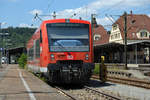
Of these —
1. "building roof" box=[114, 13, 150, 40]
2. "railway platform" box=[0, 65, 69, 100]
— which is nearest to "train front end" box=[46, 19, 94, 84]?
"railway platform" box=[0, 65, 69, 100]

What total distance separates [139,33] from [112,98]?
5230 cm

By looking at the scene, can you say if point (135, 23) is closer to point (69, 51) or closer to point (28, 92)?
point (69, 51)

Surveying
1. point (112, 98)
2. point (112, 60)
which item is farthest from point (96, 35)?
point (112, 98)

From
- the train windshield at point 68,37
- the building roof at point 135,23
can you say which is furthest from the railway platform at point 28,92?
the building roof at point 135,23

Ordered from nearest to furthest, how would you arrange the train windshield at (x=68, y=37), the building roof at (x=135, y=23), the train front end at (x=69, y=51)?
the train front end at (x=69, y=51) → the train windshield at (x=68, y=37) → the building roof at (x=135, y=23)

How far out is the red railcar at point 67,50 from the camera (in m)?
12.3

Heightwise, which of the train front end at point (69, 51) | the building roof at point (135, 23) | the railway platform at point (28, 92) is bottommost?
the railway platform at point (28, 92)

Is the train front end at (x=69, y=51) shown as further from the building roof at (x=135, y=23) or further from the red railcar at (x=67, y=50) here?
the building roof at (x=135, y=23)

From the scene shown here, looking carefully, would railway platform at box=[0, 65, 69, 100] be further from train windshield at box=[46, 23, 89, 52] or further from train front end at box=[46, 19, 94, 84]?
train windshield at box=[46, 23, 89, 52]

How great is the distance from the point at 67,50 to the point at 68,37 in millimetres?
663

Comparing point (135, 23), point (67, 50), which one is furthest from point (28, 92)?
point (135, 23)

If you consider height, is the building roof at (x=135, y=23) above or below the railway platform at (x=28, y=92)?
above

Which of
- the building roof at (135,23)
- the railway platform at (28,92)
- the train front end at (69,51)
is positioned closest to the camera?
the railway platform at (28,92)

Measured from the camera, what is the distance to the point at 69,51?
1259 centimetres
